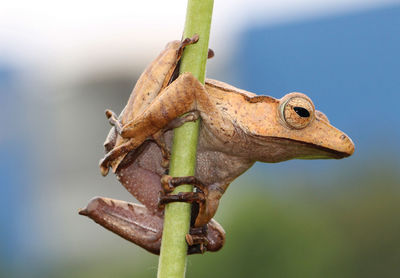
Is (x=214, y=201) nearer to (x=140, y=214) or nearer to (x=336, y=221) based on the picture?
(x=140, y=214)

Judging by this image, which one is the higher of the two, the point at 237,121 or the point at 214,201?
the point at 237,121

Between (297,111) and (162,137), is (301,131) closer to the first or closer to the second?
(297,111)

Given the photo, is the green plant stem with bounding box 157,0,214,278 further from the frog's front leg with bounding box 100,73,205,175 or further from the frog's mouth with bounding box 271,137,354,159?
the frog's mouth with bounding box 271,137,354,159

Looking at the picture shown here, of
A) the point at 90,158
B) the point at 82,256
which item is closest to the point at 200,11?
the point at 82,256

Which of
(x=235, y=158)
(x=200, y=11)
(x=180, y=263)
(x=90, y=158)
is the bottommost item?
(x=180, y=263)

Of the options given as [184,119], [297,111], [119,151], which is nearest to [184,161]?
[184,119]

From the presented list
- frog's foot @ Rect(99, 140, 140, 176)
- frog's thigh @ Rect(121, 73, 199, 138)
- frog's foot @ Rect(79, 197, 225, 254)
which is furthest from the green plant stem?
frog's foot @ Rect(79, 197, 225, 254)

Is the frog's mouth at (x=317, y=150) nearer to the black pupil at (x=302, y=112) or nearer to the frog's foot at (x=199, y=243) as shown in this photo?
the black pupil at (x=302, y=112)
